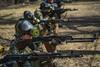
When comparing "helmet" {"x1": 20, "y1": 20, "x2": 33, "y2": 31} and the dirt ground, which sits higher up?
"helmet" {"x1": 20, "y1": 20, "x2": 33, "y2": 31}

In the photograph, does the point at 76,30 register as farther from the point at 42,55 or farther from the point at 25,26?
the point at 42,55

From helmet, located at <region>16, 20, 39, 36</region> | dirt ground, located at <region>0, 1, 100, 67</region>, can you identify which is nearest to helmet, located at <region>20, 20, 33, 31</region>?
helmet, located at <region>16, 20, 39, 36</region>

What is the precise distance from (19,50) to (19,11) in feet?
→ 58.7

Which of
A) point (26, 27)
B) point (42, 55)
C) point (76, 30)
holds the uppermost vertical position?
point (26, 27)

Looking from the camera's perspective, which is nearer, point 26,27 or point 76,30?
point 26,27

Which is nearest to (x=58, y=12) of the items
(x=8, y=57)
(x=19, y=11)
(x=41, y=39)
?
(x=41, y=39)

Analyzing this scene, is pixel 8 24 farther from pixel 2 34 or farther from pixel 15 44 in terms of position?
pixel 15 44

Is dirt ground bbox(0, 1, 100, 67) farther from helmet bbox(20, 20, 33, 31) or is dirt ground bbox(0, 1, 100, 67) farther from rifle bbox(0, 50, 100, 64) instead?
helmet bbox(20, 20, 33, 31)

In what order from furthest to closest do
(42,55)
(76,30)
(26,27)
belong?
(76,30) < (26,27) < (42,55)

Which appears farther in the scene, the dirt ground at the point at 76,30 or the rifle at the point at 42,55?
the dirt ground at the point at 76,30

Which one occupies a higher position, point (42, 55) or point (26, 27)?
point (26, 27)

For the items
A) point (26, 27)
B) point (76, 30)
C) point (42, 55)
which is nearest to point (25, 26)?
point (26, 27)

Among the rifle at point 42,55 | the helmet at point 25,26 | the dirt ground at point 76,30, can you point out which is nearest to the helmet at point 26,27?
the helmet at point 25,26

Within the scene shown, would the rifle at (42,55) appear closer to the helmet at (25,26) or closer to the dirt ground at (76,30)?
the helmet at (25,26)
